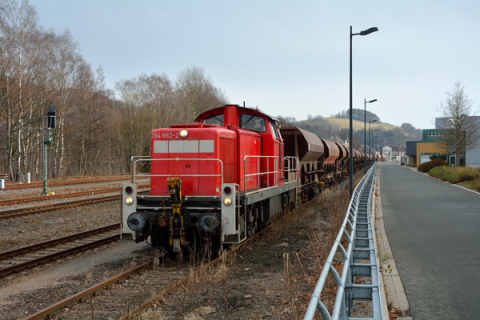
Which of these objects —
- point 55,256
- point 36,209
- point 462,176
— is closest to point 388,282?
point 55,256

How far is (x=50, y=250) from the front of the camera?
28.7 feet

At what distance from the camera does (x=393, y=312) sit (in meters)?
4.93

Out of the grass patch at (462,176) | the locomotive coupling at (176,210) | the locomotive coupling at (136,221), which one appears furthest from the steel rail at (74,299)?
the grass patch at (462,176)

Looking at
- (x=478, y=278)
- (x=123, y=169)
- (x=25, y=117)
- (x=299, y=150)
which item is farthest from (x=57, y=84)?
(x=478, y=278)

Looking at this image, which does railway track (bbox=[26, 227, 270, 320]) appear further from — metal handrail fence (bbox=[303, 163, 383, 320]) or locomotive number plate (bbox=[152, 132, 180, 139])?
locomotive number plate (bbox=[152, 132, 180, 139])

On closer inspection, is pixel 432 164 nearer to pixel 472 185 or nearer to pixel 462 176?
pixel 462 176

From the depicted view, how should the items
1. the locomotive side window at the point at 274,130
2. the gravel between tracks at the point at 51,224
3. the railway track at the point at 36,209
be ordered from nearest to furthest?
the gravel between tracks at the point at 51,224 < the locomotive side window at the point at 274,130 < the railway track at the point at 36,209

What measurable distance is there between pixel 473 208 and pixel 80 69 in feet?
112

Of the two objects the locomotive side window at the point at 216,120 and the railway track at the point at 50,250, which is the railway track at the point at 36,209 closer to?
the railway track at the point at 50,250

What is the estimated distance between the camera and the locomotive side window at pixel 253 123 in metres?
9.73

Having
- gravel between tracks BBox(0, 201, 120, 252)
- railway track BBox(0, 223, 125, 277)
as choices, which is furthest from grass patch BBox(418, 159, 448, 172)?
railway track BBox(0, 223, 125, 277)

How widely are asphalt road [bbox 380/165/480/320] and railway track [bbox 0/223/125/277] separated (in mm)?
6413

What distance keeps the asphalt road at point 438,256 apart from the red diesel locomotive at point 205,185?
301cm

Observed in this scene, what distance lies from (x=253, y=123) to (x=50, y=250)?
545cm
